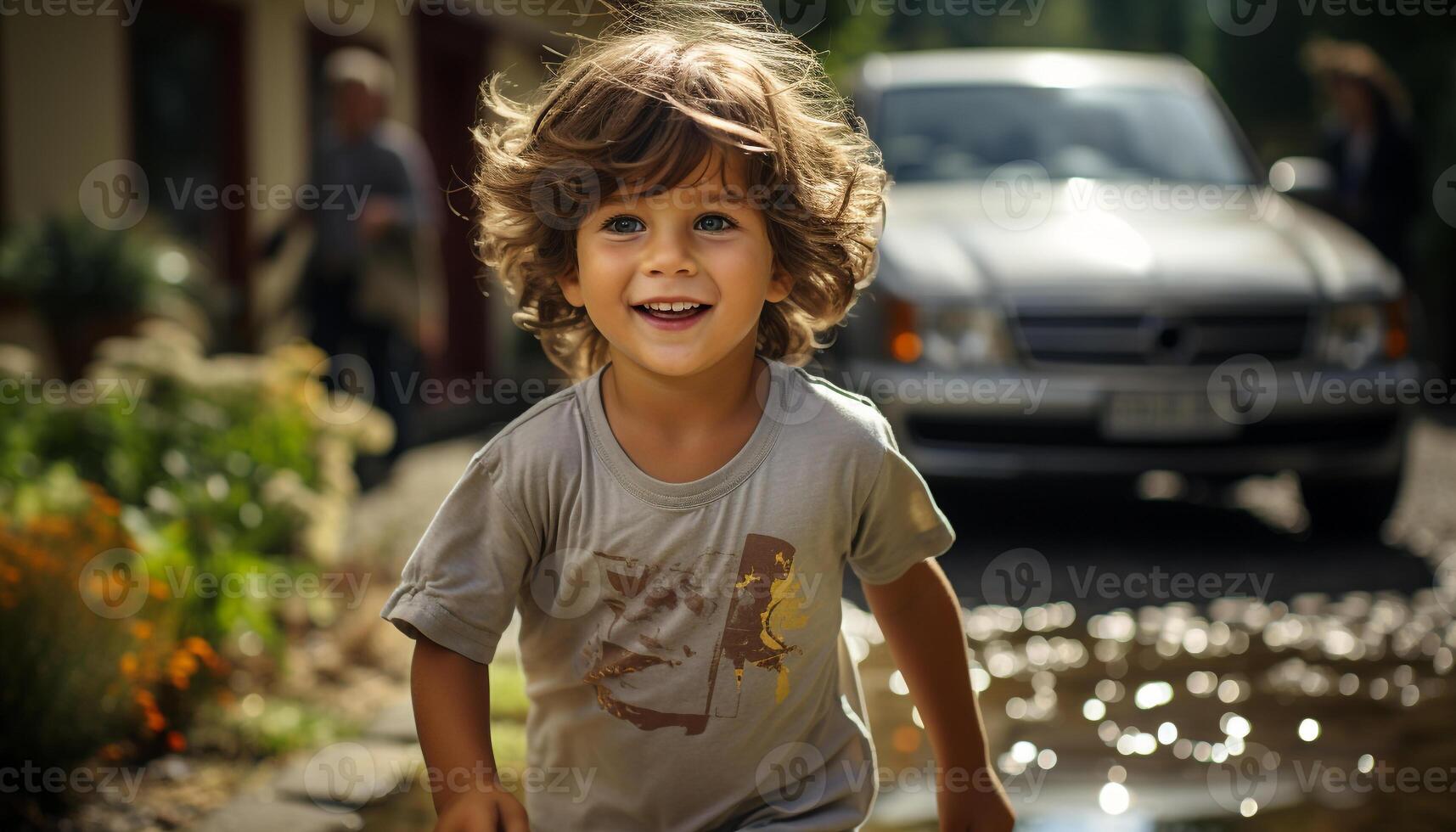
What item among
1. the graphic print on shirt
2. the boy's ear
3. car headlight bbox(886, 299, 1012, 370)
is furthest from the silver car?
the graphic print on shirt

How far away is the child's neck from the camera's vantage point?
6.97 ft

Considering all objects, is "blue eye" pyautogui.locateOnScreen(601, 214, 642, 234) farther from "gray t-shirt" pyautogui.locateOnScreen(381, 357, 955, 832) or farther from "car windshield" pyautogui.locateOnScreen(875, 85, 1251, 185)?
"car windshield" pyautogui.locateOnScreen(875, 85, 1251, 185)

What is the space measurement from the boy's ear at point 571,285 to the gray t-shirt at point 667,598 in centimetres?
26

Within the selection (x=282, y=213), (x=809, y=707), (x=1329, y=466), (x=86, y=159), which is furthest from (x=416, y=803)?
(x=282, y=213)

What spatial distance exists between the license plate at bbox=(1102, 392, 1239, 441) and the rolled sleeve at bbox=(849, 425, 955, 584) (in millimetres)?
3752

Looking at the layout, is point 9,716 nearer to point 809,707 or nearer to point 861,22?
point 809,707

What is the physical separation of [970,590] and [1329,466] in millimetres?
1653

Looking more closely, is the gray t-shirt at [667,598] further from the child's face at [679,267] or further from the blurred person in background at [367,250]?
the blurred person in background at [367,250]

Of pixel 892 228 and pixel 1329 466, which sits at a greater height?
pixel 892 228

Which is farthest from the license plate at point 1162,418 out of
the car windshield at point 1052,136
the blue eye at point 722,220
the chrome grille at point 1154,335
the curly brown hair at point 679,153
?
the blue eye at point 722,220

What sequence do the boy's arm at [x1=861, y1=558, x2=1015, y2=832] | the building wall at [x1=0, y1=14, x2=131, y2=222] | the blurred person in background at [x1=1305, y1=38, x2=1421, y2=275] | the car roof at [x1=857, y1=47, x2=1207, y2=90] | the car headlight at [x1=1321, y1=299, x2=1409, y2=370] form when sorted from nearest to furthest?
the boy's arm at [x1=861, y1=558, x2=1015, y2=832], the car headlight at [x1=1321, y1=299, x2=1409, y2=370], the building wall at [x1=0, y1=14, x2=131, y2=222], the car roof at [x1=857, y1=47, x2=1207, y2=90], the blurred person in background at [x1=1305, y1=38, x2=1421, y2=275]

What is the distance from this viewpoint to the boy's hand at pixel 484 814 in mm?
1879

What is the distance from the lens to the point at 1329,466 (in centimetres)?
599

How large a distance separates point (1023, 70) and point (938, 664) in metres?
5.55
